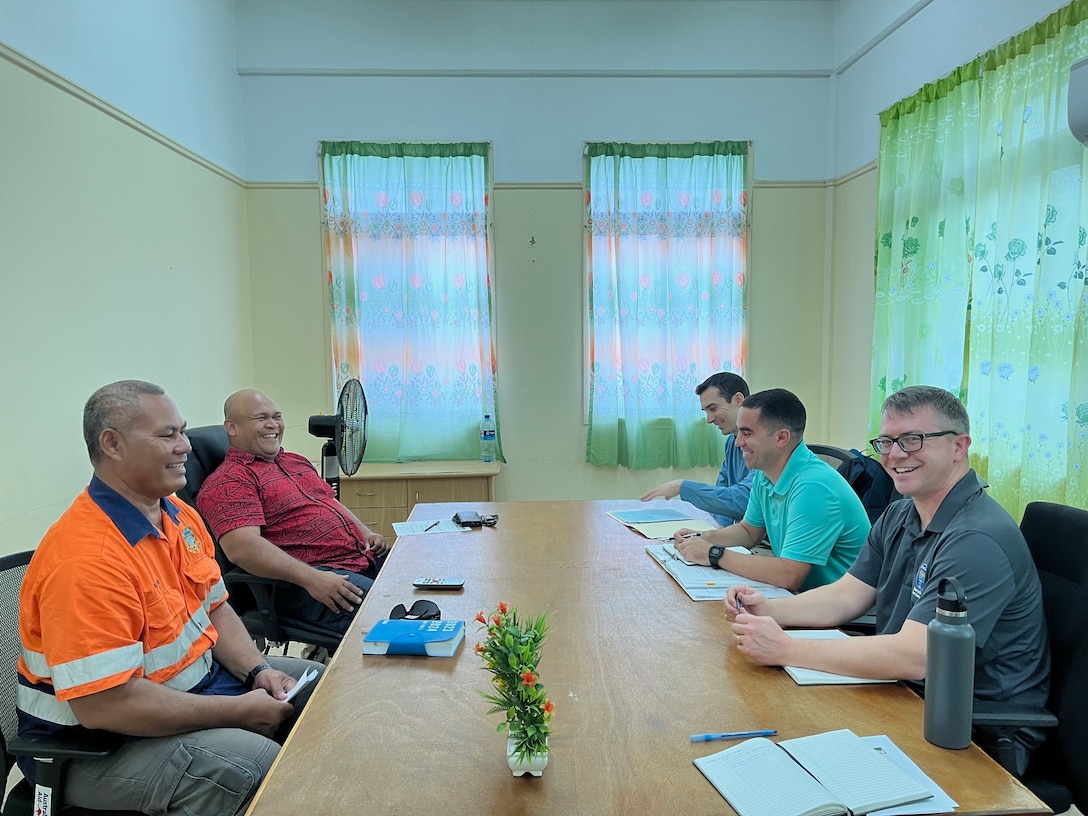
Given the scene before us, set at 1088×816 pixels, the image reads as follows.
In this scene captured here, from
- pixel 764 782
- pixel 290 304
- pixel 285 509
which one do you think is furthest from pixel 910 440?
pixel 290 304

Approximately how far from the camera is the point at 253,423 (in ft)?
8.00

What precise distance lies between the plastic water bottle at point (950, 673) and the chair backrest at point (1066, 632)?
1.39 feet

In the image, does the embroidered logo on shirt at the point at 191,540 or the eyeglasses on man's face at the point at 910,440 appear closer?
the eyeglasses on man's face at the point at 910,440

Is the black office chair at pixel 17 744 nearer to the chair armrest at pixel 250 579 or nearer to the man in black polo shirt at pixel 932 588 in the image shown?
the chair armrest at pixel 250 579

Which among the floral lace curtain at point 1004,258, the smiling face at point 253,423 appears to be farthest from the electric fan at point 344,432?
the floral lace curtain at point 1004,258

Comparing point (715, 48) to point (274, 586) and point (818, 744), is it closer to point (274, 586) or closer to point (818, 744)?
point (274, 586)

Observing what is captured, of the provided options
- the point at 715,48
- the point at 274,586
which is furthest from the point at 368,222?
the point at 274,586

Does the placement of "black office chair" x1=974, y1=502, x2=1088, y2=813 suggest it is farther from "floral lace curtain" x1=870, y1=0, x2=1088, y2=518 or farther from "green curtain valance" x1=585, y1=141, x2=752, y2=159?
"green curtain valance" x1=585, y1=141, x2=752, y2=159

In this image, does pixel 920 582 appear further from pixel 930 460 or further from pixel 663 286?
pixel 663 286

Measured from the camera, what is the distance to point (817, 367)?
15.3 feet

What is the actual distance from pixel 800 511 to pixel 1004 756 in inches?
29.9

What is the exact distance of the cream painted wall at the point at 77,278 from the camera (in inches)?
94.3

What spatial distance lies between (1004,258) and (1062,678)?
1.96 metres

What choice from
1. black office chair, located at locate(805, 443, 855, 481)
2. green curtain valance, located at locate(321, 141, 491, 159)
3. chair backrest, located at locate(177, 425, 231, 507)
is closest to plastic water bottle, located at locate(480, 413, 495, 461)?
green curtain valance, located at locate(321, 141, 491, 159)
